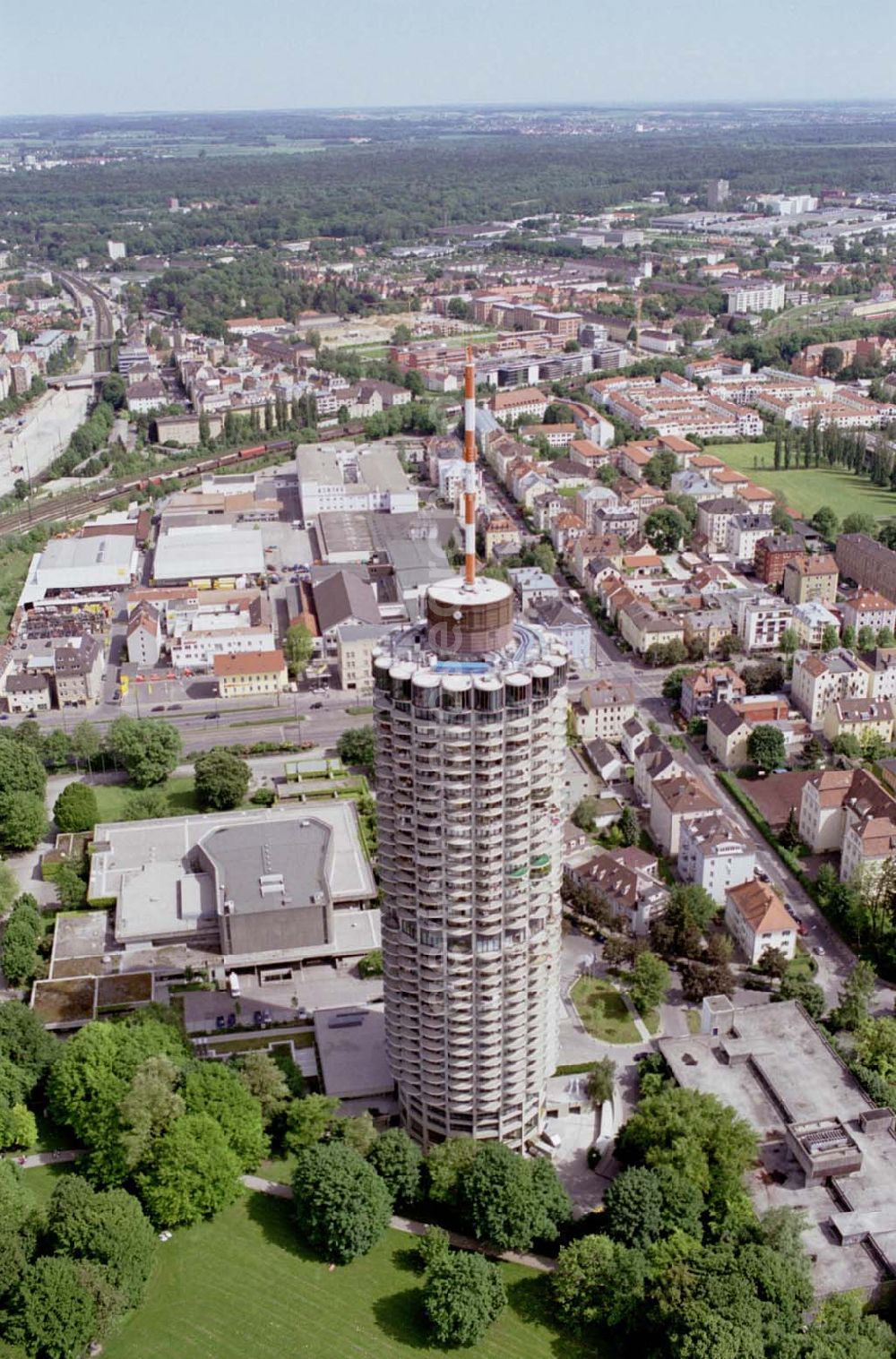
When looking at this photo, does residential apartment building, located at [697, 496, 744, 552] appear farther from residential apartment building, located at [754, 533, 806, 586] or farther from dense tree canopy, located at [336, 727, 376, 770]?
dense tree canopy, located at [336, 727, 376, 770]

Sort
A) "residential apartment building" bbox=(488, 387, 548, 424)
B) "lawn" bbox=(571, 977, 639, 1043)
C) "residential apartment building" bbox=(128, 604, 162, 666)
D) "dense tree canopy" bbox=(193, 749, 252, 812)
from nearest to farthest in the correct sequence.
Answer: "lawn" bbox=(571, 977, 639, 1043)
"dense tree canopy" bbox=(193, 749, 252, 812)
"residential apartment building" bbox=(128, 604, 162, 666)
"residential apartment building" bbox=(488, 387, 548, 424)

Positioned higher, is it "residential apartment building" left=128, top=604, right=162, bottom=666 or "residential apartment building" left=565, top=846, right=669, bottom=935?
"residential apartment building" left=128, top=604, right=162, bottom=666

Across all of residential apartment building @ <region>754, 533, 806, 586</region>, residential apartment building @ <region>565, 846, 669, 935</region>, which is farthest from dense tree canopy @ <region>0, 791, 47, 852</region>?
residential apartment building @ <region>754, 533, 806, 586</region>

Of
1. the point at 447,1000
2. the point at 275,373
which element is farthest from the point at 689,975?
the point at 275,373

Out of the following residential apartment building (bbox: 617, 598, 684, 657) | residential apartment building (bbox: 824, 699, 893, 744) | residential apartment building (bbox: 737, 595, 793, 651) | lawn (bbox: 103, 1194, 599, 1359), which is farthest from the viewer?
residential apartment building (bbox: 737, 595, 793, 651)

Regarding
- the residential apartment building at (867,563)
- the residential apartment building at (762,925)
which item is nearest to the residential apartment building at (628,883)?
the residential apartment building at (762,925)

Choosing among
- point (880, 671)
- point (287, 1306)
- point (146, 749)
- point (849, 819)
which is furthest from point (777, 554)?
point (287, 1306)

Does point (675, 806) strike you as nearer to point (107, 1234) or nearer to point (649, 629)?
point (649, 629)
